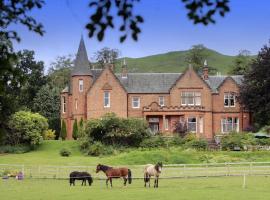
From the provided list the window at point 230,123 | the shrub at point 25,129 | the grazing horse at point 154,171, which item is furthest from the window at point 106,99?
the grazing horse at point 154,171

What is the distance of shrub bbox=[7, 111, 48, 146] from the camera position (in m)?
60.2

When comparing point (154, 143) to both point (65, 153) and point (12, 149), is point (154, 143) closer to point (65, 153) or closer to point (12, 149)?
point (65, 153)

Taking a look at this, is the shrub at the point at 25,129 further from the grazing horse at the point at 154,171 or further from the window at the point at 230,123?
the grazing horse at the point at 154,171

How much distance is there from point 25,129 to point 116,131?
9.10 metres

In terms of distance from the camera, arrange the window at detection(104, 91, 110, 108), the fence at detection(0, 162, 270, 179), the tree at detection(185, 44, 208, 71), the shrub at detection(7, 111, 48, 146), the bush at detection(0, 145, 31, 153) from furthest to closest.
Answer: the tree at detection(185, 44, 208, 71) → the window at detection(104, 91, 110, 108) → the shrub at detection(7, 111, 48, 146) → the bush at detection(0, 145, 31, 153) → the fence at detection(0, 162, 270, 179)

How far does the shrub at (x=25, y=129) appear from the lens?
60219 millimetres

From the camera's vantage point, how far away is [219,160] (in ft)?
166

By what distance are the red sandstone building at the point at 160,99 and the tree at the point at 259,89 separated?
15.9ft

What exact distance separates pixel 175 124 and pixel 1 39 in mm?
59100

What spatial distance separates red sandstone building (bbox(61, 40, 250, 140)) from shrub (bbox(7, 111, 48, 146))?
8.83 m

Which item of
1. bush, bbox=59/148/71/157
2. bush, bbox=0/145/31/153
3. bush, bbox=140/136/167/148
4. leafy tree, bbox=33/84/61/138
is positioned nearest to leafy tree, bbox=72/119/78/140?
bush, bbox=0/145/31/153

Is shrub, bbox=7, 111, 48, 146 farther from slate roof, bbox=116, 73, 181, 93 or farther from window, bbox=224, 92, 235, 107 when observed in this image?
window, bbox=224, 92, 235, 107

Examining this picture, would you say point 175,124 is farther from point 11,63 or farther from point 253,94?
point 11,63

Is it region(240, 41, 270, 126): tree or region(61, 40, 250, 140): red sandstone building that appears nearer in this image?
region(240, 41, 270, 126): tree
